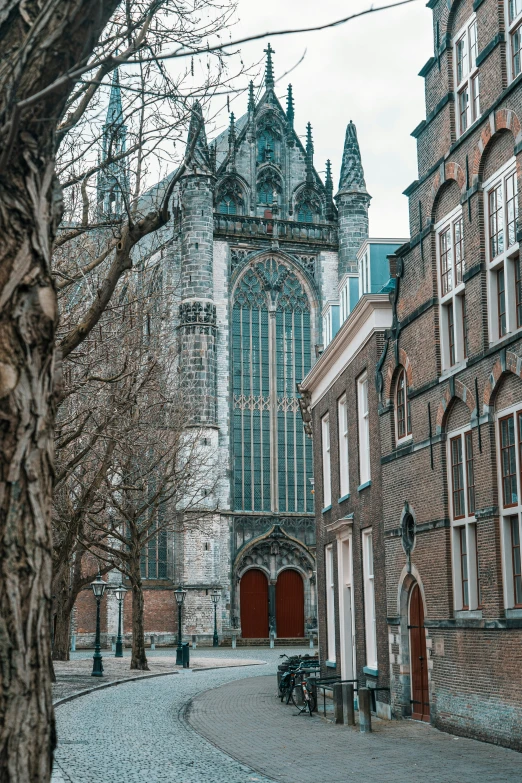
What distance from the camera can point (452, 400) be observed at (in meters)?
15.5

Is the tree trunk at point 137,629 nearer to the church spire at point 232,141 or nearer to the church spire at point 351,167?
the church spire at point 232,141

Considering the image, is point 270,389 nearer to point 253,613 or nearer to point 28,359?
point 253,613

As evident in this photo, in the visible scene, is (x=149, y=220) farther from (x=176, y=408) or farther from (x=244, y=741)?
(x=176, y=408)

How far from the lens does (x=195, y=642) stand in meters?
49.2

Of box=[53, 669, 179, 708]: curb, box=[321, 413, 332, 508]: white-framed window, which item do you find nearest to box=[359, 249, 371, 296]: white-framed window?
box=[321, 413, 332, 508]: white-framed window

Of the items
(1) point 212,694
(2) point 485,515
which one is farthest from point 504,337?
(1) point 212,694

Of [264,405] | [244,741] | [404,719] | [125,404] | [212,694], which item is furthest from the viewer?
[264,405]

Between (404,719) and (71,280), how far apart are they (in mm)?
8822

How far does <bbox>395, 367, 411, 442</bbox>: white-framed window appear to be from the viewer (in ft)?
57.4

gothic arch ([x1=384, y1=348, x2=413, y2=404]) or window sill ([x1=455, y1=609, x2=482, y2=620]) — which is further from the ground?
gothic arch ([x1=384, y1=348, x2=413, y2=404])

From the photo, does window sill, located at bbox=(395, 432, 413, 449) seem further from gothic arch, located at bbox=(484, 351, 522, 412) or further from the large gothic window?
the large gothic window

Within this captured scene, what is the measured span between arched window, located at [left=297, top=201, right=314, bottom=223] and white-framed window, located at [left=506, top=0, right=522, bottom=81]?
4339 centimetres

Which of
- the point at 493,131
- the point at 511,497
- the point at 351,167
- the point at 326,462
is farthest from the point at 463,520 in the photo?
the point at 351,167

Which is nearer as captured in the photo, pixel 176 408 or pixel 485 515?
pixel 485 515
